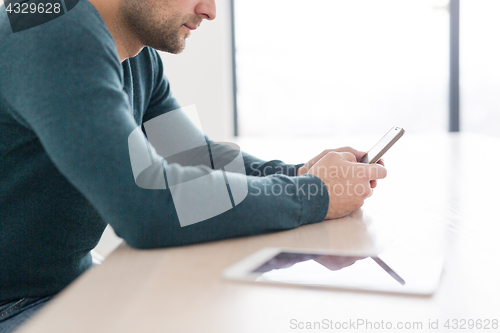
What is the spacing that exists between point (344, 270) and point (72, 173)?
31cm

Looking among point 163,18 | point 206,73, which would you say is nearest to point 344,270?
point 163,18

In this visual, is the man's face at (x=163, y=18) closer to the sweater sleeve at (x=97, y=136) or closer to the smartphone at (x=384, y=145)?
the sweater sleeve at (x=97, y=136)

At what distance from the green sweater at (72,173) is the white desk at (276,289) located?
0.12 feet

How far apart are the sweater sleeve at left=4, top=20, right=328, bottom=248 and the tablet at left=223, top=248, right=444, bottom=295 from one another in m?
0.09

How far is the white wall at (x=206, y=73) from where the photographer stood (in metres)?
2.53

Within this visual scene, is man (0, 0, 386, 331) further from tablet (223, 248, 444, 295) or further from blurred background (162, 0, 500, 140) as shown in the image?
blurred background (162, 0, 500, 140)

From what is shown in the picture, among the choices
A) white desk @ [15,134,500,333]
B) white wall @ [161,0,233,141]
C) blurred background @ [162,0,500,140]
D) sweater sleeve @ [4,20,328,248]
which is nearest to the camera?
white desk @ [15,134,500,333]

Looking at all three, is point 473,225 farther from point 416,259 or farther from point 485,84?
point 485,84

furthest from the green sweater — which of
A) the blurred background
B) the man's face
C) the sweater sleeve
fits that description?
the blurred background

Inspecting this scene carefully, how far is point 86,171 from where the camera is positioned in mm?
483

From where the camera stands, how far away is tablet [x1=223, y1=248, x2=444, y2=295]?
409 mm

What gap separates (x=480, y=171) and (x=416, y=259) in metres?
0.68

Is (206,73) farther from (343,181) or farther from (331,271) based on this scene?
(331,271)

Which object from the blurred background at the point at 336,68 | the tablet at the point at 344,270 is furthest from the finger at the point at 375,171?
the blurred background at the point at 336,68
